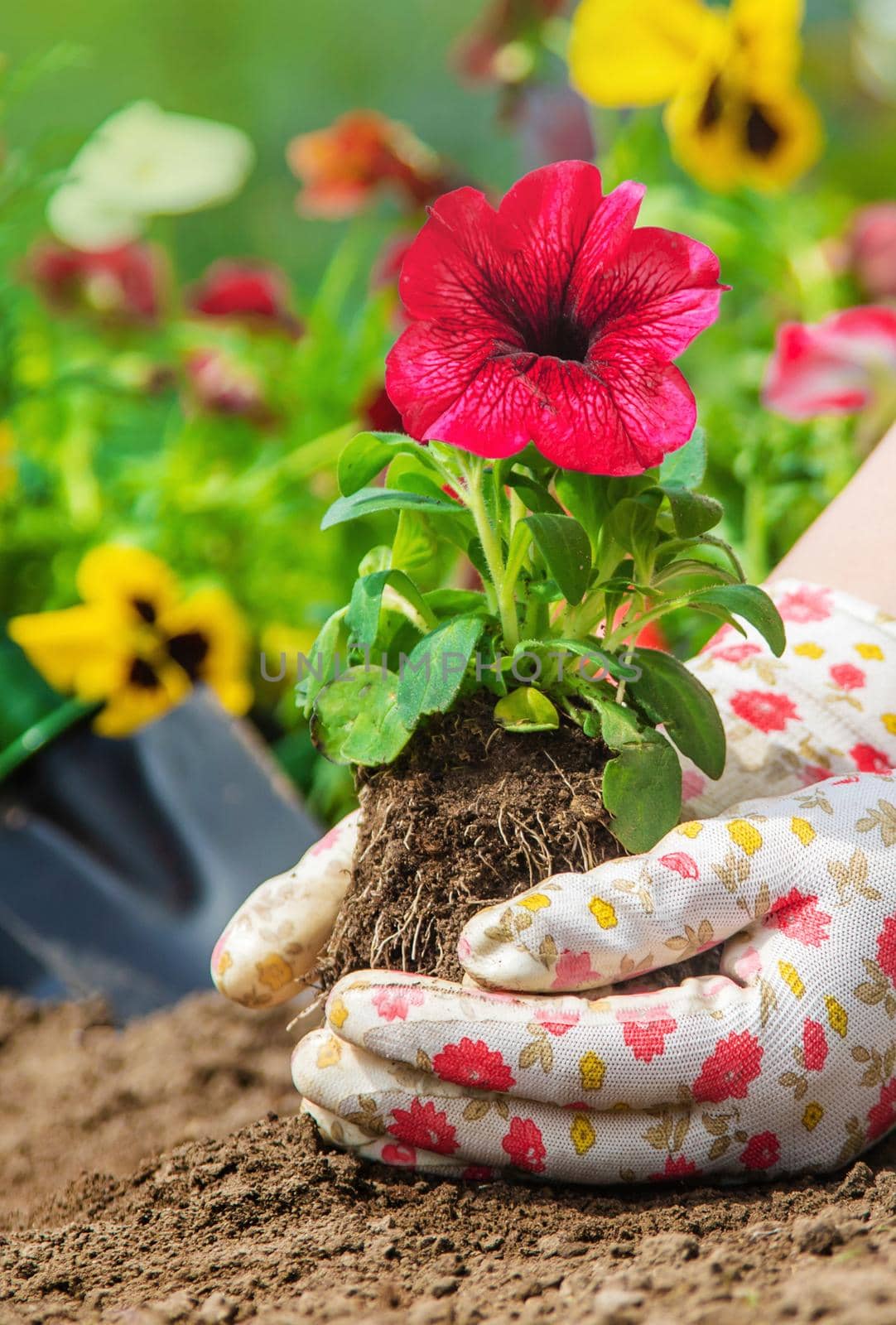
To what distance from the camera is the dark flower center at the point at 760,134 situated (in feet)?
5.32

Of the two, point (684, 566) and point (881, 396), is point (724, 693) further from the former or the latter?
point (881, 396)

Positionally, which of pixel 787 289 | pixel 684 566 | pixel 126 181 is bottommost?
pixel 684 566

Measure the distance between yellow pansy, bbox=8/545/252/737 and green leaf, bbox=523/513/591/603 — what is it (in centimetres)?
105

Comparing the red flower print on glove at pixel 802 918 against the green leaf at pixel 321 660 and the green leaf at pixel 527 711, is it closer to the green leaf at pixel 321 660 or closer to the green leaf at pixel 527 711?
the green leaf at pixel 527 711

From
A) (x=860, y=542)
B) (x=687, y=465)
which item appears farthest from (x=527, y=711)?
(x=860, y=542)

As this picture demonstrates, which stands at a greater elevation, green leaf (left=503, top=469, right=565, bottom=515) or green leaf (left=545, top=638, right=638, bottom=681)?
green leaf (left=503, top=469, right=565, bottom=515)

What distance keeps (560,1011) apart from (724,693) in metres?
0.30

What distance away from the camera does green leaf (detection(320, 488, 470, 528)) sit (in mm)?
696

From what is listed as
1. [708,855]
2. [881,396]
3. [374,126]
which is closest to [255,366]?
[374,126]

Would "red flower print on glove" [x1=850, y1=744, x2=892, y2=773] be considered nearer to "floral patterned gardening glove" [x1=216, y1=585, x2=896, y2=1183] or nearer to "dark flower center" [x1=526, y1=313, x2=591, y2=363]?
"floral patterned gardening glove" [x1=216, y1=585, x2=896, y2=1183]

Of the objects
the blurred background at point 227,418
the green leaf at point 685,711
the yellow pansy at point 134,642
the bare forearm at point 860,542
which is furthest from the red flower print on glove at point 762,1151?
the yellow pansy at point 134,642

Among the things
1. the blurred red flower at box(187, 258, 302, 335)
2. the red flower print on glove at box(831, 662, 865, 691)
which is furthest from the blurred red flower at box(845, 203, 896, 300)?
the red flower print on glove at box(831, 662, 865, 691)

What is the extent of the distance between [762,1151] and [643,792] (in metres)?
0.22

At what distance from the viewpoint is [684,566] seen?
737 millimetres
